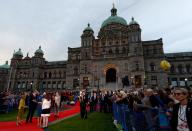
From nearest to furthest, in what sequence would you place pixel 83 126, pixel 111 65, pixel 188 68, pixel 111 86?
pixel 83 126, pixel 111 86, pixel 111 65, pixel 188 68

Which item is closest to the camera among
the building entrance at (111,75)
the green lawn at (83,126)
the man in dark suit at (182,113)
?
the man in dark suit at (182,113)

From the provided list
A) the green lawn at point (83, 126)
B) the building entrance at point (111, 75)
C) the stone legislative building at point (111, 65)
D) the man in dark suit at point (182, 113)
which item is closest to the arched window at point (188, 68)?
the stone legislative building at point (111, 65)

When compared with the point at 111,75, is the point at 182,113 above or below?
below

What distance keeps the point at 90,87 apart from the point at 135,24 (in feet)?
76.5

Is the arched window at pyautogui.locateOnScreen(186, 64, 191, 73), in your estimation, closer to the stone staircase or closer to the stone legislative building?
the stone legislative building

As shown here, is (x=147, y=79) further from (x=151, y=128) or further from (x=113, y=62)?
(x=151, y=128)

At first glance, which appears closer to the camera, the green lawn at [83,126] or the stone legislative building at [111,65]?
the green lawn at [83,126]

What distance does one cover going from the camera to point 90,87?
163 feet

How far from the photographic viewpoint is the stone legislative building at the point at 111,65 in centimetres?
4909

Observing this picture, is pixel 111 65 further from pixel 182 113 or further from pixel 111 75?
pixel 182 113

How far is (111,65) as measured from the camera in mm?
50562

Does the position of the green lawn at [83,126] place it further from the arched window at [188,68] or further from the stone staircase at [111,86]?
the arched window at [188,68]

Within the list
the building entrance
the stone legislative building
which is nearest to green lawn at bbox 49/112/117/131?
the stone legislative building

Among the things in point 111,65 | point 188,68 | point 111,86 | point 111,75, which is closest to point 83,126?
point 111,86
